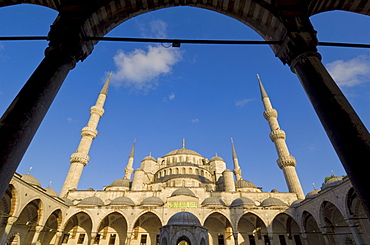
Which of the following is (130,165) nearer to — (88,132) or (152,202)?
(88,132)

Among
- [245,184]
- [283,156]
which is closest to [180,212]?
[283,156]

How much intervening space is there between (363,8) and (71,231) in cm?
2778

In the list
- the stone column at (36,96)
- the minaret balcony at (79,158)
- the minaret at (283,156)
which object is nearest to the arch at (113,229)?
the minaret balcony at (79,158)

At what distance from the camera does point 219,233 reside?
22328 millimetres

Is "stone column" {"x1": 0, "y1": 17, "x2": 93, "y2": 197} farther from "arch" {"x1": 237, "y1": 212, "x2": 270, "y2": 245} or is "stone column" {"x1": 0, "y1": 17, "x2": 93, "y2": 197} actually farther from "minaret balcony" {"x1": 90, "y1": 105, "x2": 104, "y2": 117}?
"minaret balcony" {"x1": 90, "y1": 105, "x2": 104, "y2": 117}

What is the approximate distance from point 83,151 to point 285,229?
26248 mm

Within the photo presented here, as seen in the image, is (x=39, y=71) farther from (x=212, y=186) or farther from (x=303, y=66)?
(x=212, y=186)

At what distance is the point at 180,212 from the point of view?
11477 mm

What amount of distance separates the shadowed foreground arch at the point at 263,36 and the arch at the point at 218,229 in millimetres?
20472

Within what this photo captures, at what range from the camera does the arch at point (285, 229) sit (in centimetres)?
Result: 2157

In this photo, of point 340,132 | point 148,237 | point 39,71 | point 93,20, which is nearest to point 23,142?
point 39,71

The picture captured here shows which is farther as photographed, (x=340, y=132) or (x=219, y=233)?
(x=219, y=233)

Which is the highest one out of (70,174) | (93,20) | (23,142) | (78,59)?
(70,174)

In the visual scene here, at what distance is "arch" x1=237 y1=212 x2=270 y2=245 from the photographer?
21.7 metres
